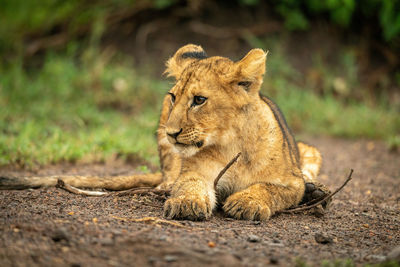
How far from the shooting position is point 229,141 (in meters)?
3.89

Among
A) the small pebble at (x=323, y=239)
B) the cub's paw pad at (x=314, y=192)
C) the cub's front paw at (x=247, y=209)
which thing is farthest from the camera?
the cub's paw pad at (x=314, y=192)

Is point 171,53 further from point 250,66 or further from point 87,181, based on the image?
point 250,66

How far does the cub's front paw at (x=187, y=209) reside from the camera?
3.52 m

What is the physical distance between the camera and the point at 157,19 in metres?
11.9

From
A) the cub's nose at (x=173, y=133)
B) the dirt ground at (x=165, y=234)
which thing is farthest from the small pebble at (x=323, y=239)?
the cub's nose at (x=173, y=133)

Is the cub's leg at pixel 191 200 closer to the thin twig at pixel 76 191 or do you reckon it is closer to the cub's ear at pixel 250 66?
the thin twig at pixel 76 191

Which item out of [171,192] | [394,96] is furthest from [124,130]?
[394,96]

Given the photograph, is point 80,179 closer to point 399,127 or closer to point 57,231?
point 57,231

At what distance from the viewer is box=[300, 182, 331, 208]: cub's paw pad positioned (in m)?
4.30

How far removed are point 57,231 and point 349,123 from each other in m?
7.26

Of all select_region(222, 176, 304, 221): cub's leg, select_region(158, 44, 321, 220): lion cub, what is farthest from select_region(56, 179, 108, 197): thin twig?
select_region(222, 176, 304, 221): cub's leg

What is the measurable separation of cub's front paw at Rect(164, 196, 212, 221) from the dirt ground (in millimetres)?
83

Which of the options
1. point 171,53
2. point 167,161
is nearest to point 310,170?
point 167,161

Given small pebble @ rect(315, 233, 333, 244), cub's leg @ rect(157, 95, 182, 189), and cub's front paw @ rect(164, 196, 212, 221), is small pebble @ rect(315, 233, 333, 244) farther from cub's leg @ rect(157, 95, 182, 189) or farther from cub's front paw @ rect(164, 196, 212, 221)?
cub's leg @ rect(157, 95, 182, 189)
